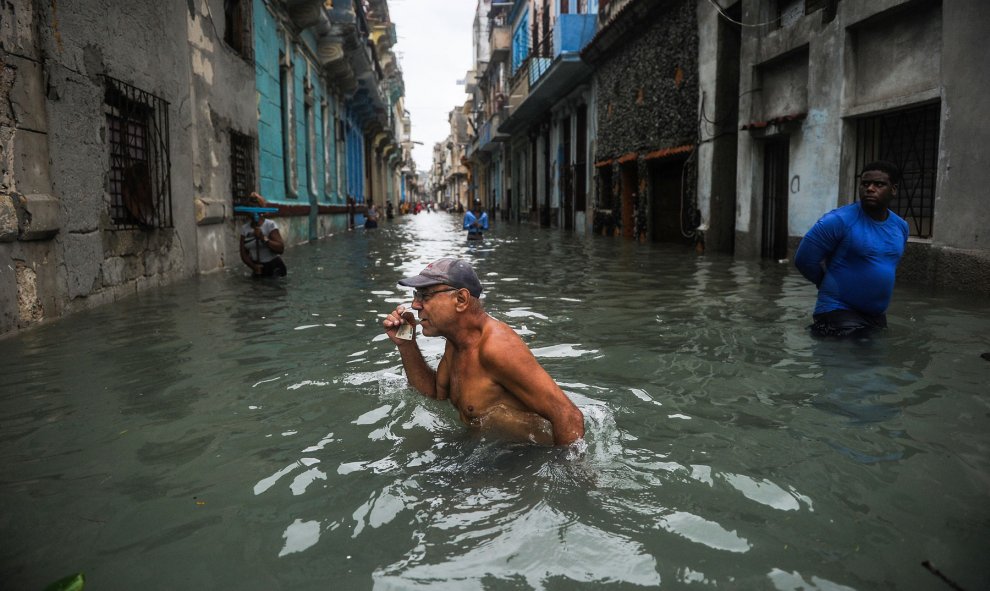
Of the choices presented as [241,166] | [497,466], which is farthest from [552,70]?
[497,466]

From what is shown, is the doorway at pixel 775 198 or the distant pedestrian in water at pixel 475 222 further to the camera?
the distant pedestrian in water at pixel 475 222

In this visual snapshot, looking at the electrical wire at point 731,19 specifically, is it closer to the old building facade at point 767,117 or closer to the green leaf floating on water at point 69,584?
the old building facade at point 767,117

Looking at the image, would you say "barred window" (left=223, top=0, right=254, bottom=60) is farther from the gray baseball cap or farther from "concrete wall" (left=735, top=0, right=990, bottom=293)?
the gray baseball cap

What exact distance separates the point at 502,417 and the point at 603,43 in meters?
18.3

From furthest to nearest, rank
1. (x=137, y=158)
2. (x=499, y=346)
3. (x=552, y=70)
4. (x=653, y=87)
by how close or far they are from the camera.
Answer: (x=552, y=70)
(x=653, y=87)
(x=137, y=158)
(x=499, y=346)

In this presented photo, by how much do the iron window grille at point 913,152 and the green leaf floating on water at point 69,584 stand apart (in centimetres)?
924

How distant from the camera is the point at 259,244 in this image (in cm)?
989

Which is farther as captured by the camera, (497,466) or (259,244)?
(259,244)

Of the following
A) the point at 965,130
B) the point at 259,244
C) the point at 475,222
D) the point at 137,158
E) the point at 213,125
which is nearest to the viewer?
the point at 965,130

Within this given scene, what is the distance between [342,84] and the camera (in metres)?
25.2

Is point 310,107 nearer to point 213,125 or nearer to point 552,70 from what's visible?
point 552,70

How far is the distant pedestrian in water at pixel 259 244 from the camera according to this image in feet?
32.1

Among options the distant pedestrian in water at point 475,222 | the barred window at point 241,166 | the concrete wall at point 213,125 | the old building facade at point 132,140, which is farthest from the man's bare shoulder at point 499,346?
the distant pedestrian in water at point 475,222

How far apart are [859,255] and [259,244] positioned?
7501 millimetres
